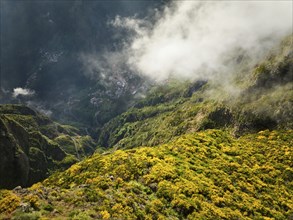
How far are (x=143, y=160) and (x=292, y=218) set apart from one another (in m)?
32.9

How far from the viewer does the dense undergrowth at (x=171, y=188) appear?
2170 inches

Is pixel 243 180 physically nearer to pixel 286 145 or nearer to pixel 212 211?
pixel 212 211

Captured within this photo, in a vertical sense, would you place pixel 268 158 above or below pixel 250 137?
below

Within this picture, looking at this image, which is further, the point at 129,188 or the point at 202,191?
the point at 202,191

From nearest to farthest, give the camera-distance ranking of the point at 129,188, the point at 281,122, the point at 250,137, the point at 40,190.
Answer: the point at 40,190
the point at 129,188
the point at 250,137
the point at 281,122

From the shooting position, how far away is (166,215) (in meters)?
62.1

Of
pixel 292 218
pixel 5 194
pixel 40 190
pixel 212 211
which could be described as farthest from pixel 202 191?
pixel 5 194

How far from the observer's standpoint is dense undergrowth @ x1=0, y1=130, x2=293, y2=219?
181ft

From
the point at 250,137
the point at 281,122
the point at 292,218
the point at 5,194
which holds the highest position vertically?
the point at 281,122

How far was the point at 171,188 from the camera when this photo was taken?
229 ft

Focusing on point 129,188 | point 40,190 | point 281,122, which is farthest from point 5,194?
point 281,122

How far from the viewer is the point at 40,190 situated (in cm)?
5756

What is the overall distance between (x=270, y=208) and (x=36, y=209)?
160 ft

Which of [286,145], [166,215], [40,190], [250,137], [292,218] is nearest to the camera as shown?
[40,190]
